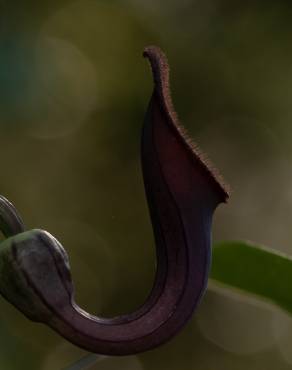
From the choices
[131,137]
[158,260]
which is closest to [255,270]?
[158,260]

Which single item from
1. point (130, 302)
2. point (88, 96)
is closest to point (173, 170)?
point (130, 302)

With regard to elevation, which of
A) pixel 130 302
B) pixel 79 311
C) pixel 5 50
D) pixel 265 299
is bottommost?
pixel 130 302

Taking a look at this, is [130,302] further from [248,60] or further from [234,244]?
[234,244]

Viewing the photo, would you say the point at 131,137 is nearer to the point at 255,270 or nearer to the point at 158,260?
the point at 255,270

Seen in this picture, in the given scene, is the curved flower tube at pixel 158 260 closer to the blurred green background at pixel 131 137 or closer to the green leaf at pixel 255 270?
the green leaf at pixel 255 270

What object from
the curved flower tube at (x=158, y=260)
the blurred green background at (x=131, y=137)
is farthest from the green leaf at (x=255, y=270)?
the blurred green background at (x=131, y=137)

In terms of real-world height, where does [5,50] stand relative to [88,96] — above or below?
above

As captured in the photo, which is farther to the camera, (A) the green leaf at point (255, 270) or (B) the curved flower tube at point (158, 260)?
(A) the green leaf at point (255, 270)
